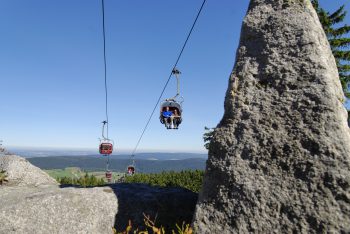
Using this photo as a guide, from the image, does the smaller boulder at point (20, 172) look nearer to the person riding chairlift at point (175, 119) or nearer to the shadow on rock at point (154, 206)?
the shadow on rock at point (154, 206)

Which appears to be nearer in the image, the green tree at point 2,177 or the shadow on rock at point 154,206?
the shadow on rock at point 154,206

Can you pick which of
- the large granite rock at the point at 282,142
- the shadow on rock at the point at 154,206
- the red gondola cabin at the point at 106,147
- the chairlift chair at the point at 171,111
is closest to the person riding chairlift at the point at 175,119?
the chairlift chair at the point at 171,111

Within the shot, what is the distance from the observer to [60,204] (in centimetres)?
725

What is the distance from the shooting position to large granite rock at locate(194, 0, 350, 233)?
4.98m

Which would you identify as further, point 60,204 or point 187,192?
point 187,192

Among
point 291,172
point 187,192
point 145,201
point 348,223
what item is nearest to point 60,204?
point 145,201

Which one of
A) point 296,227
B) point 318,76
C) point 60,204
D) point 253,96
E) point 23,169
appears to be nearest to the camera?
point 296,227

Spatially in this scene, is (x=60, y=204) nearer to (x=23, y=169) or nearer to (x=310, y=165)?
(x=310, y=165)

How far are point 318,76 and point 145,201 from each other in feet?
14.7

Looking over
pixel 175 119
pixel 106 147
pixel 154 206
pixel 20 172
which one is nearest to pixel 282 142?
pixel 154 206

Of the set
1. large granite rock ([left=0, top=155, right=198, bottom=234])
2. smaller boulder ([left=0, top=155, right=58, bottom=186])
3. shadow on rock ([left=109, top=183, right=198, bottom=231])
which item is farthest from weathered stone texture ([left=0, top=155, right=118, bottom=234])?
smaller boulder ([left=0, top=155, right=58, bottom=186])

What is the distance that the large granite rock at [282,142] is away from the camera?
498 centimetres

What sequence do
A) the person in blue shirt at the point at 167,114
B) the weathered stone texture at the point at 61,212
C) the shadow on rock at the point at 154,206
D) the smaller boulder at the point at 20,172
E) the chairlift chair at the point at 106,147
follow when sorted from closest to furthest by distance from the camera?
the weathered stone texture at the point at 61,212 < the shadow on rock at the point at 154,206 < the smaller boulder at the point at 20,172 < the person in blue shirt at the point at 167,114 < the chairlift chair at the point at 106,147

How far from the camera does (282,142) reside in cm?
555
